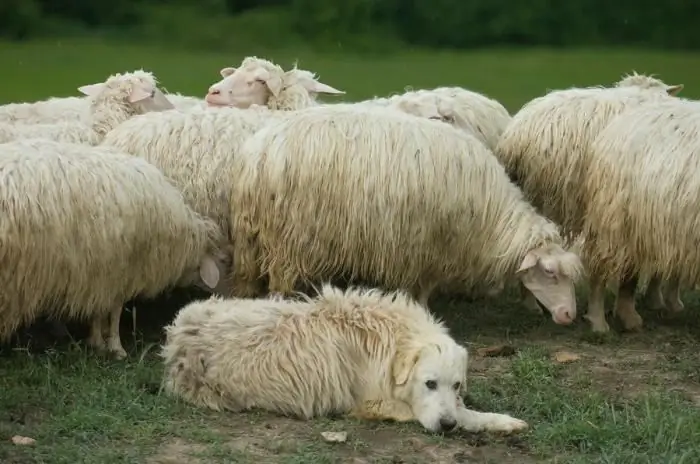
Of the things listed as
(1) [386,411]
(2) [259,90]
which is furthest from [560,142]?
(1) [386,411]

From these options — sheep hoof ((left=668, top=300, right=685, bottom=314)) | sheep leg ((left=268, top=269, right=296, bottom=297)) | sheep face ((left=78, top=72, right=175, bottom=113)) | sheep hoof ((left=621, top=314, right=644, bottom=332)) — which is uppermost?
sheep face ((left=78, top=72, right=175, bottom=113))

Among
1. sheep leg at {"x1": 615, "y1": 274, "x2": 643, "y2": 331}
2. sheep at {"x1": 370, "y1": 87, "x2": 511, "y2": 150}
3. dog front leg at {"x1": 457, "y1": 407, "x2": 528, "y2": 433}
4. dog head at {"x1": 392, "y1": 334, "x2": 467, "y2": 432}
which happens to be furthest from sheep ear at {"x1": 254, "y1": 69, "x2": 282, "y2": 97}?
dog front leg at {"x1": 457, "y1": 407, "x2": 528, "y2": 433}

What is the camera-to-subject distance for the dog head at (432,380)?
5.29 metres

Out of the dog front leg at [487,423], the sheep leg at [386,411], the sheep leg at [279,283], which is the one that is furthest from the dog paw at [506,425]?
the sheep leg at [279,283]

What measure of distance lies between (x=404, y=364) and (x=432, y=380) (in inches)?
6.3

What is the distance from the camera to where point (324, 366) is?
5484 millimetres

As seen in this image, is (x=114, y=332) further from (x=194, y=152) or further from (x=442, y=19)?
(x=442, y=19)

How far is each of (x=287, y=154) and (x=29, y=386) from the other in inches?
76.1

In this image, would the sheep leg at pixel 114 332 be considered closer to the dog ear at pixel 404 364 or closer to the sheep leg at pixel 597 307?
the dog ear at pixel 404 364

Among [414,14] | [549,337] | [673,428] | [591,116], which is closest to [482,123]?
[591,116]

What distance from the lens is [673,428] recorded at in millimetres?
5289

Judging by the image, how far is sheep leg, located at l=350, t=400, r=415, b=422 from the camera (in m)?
5.45

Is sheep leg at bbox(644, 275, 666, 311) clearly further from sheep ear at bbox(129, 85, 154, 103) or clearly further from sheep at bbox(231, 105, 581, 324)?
sheep ear at bbox(129, 85, 154, 103)

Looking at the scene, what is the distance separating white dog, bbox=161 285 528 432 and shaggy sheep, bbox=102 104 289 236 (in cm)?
165
